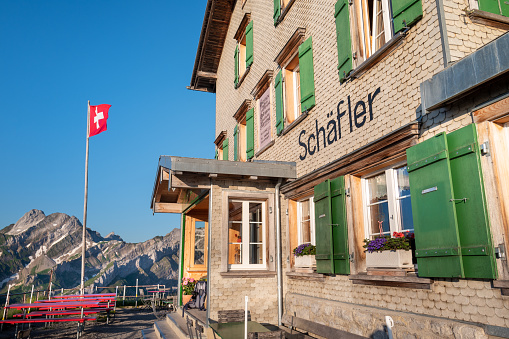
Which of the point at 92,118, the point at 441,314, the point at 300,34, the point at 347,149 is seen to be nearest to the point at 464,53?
the point at 347,149

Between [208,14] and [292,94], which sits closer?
[292,94]

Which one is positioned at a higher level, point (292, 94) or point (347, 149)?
point (292, 94)

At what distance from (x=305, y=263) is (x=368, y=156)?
8.82 ft

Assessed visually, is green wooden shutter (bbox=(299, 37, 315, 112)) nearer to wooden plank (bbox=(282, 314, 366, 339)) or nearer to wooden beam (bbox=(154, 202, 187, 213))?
wooden plank (bbox=(282, 314, 366, 339))

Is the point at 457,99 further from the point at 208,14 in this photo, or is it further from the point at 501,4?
the point at 208,14

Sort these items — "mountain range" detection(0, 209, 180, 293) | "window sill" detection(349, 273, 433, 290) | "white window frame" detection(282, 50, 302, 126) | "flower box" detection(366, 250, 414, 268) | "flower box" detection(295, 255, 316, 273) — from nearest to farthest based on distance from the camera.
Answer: "window sill" detection(349, 273, 433, 290), "flower box" detection(366, 250, 414, 268), "flower box" detection(295, 255, 316, 273), "white window frame" detection(282, 50, 302, 126), "mountain range" detection(0, 209, 180, 293)

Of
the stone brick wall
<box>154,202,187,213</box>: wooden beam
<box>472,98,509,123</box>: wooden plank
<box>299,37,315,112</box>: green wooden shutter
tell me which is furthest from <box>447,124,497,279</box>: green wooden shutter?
<box>154,202,187,213</box>: wooden beam

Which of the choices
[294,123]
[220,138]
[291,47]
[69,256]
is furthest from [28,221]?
[294,123]

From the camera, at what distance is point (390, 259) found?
490cm

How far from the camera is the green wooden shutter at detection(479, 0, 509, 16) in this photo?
15.5 feet

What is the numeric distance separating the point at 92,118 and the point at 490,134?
15983 mm

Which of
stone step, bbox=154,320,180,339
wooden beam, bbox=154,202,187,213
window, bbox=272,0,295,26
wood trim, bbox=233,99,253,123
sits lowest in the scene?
stone step, bbox=154,320,180,339

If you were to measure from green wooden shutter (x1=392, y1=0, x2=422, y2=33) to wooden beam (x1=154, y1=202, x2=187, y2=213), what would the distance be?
7855 mm

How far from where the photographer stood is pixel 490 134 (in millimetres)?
3746
